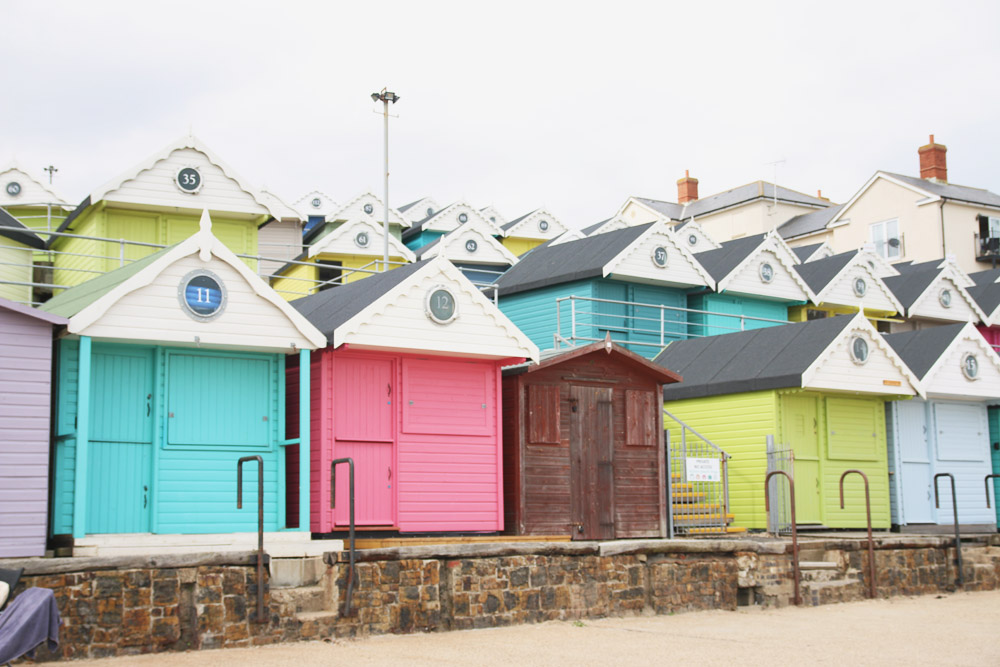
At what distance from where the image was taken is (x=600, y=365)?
63.7 ft

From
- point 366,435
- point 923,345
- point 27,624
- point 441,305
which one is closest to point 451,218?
point 923,345

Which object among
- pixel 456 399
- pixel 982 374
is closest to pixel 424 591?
pixel 456 399

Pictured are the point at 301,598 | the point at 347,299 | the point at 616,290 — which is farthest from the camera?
the point at 616,290

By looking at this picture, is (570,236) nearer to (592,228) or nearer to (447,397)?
(592,228)

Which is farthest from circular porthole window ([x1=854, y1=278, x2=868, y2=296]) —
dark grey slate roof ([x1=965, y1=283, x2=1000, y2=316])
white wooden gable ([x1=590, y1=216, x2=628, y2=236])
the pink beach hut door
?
the pink beach hut door

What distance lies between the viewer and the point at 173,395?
15.1 metres

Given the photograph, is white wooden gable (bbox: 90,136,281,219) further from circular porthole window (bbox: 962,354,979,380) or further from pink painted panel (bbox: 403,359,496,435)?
circular porthole window (bbox: 962,354,979,380)

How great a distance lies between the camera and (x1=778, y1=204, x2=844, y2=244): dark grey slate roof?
55438 mm

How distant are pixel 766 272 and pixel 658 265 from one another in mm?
3941

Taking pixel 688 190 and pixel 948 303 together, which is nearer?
pixel 948 303

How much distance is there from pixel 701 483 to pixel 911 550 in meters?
3.79

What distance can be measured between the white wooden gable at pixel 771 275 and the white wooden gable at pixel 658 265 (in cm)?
88

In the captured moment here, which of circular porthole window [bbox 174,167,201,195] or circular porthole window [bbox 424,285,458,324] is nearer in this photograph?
circular porthole window [bbox 424,285,458,324]

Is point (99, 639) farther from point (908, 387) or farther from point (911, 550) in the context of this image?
point (908, 387)
